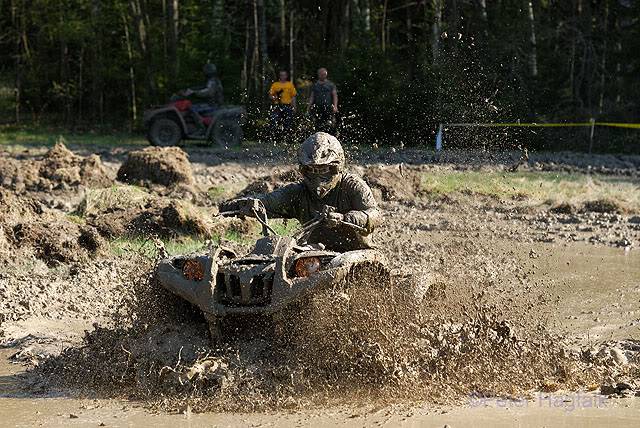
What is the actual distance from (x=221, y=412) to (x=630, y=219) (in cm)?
1186

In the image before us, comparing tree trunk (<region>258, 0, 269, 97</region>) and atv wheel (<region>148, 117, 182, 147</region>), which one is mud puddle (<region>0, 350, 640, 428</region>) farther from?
tree trunk (<region>258, 0, 269, 97</region>)

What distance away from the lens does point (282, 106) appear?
83.4 feet

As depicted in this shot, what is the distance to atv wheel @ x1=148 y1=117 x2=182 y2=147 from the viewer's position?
88.5ft

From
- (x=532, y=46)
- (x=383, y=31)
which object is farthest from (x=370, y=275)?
(x=383, y=31)

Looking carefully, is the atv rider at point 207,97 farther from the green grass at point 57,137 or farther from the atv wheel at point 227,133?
the green grass at point 57,137

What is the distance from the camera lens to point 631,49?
99.0 ft

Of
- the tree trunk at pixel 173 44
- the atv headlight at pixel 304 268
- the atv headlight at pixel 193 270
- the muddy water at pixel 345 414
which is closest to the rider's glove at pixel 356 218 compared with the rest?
the atv headlight at pixel 304 268

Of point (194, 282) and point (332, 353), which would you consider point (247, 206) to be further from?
point (332, 353)

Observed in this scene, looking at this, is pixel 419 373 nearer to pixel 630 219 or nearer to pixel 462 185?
pixel 630 219

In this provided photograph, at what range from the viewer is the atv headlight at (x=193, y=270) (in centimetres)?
808

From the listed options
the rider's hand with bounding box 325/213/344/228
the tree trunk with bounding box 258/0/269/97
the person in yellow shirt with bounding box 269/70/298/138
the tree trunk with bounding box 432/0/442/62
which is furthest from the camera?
the tree trunk with bounding box 258/0/269/97

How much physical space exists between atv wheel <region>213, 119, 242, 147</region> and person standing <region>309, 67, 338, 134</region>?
8.70ft

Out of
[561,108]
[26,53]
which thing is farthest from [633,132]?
[26,53]

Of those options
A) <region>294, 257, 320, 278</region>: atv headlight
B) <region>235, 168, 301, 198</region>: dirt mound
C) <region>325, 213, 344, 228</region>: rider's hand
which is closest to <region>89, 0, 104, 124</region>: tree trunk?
<region>235, 168, 301, 198</region>: dirt mound
